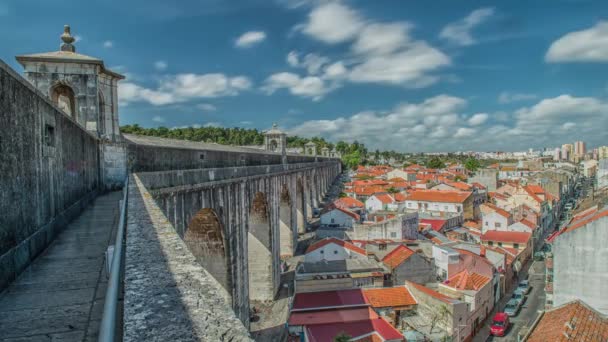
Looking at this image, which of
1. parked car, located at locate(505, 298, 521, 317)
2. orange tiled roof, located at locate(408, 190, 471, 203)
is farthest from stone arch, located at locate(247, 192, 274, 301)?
orange tiled roof, located at locate(408, 190, 471, 203)

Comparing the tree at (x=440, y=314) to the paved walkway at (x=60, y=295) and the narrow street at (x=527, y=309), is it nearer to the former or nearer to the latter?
the narrow street at (x=527, y=309)

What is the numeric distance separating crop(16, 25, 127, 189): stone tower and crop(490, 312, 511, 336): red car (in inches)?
716

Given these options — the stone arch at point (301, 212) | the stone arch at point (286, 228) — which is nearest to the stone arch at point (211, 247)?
the stone arch at point (286, 228)

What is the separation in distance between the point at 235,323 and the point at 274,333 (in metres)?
16.9

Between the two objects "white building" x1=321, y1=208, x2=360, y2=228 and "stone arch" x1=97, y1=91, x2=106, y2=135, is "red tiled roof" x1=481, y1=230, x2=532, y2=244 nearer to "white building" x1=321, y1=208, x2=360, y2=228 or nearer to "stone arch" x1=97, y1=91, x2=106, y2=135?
"white building" x1=321, y1=208, x2=360, y2=228

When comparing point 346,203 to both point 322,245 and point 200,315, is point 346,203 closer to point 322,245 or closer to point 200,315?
point 322,245

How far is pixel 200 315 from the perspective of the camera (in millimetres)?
1631

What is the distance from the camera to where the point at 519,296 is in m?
23.7

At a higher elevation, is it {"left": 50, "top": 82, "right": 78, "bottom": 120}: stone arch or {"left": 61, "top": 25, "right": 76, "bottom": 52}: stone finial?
{"left": 61, "top": 25, "right": 76, "bottom": 52}: stone finial

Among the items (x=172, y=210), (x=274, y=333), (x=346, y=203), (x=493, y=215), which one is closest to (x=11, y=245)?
(x=172, y=210)

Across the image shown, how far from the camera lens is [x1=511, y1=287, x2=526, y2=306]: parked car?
2302 centimetres

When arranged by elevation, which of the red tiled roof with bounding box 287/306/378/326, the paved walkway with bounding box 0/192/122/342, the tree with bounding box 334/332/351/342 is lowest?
the red tiled roof with bounding box 287/306/378/326

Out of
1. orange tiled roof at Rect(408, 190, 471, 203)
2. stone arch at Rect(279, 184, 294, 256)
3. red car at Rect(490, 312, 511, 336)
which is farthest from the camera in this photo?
orange tiled roof at Rect(408, 190, 471, 203)

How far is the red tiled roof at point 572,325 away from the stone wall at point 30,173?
13.6 meters
